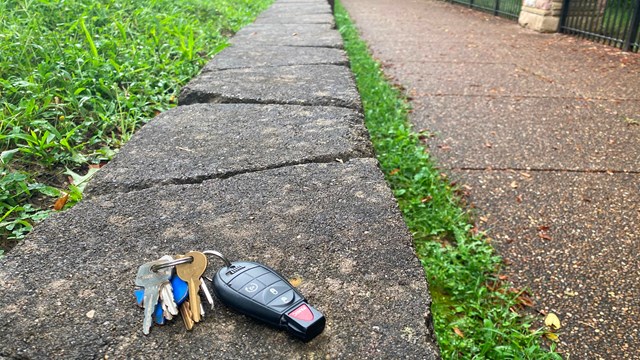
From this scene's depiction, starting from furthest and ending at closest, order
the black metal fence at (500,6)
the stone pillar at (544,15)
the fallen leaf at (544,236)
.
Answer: the black metal fence at (500,6)
the stone pillar at (544,15)
the fallen leaf at (544,236)

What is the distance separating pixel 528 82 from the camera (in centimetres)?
358

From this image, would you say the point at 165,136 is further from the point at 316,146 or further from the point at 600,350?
the point at 600,350

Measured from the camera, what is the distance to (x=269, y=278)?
0.79 meters

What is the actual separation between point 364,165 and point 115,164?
2.24 feet

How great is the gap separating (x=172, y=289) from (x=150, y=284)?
2.0 inches

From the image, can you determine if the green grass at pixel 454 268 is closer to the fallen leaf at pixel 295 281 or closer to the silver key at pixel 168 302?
the fallen leaf at pixel 295 281

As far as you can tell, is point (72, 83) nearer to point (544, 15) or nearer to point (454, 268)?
point (454, 268)

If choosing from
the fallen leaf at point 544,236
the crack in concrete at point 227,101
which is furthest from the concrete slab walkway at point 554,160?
the crack in concrete at point 227,101

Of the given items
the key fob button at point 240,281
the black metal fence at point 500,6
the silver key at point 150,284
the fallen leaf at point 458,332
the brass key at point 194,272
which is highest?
the key fob button at point 240,281

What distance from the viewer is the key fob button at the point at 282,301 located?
728 mm

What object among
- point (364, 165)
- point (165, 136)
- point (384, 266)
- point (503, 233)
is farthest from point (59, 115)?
point (503, 233)

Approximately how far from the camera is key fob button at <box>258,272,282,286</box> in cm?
77

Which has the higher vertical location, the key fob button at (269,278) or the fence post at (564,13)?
the key fob button at (269,278)

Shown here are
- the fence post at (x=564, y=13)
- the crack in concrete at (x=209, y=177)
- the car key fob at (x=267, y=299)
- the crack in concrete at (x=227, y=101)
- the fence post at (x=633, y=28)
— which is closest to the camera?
the car key fob at (x=267, y=299)
